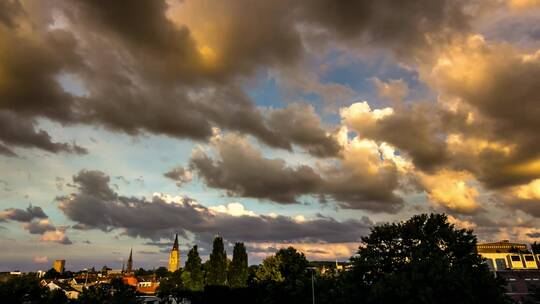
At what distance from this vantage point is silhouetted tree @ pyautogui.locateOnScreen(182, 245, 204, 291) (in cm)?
9249

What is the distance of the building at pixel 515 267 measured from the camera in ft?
252

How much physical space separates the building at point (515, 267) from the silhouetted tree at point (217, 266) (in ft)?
180

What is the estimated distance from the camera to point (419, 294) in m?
33.0

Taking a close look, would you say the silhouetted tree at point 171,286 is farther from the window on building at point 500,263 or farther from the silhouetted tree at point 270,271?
the window on building at point 500,263

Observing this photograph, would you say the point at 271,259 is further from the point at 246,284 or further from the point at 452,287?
the point at 452,287

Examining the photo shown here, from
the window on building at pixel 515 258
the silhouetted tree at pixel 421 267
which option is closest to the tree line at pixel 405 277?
the silhouetted tree at pixel 421 267

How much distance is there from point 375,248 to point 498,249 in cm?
8648

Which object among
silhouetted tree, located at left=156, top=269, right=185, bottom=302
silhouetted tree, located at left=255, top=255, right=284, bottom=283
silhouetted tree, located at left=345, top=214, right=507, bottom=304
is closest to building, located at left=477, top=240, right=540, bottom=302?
silhouetted tree, located at left=345, top=214, right=507, bottom=304

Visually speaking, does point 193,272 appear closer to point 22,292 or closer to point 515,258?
point 22,292

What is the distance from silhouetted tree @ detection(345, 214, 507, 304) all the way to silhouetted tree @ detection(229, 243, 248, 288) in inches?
1834

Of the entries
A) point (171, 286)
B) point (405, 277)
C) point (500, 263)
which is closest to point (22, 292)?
point (405, 277)

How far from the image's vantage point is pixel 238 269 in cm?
8381

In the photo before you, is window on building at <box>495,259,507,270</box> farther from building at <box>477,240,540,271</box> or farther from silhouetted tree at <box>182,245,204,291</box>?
silhouetted tree at <box>182,245,204,291</box>

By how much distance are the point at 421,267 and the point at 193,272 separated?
238 ft
